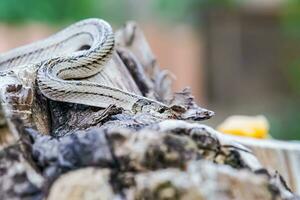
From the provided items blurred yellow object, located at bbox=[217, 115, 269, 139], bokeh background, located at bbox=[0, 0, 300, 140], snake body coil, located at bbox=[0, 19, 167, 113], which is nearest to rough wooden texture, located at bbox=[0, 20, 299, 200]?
snake body coil, located at bbox=[0, 19, 167, 113]

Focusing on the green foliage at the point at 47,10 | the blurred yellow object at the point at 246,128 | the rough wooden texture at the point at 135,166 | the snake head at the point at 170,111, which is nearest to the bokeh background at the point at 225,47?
the green foliage at the point at 47,10

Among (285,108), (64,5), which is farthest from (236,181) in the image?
(285,108)

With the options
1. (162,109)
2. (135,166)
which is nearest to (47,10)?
(162,109)

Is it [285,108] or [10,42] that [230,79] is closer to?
[285,108]

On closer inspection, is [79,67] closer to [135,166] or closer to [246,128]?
[135,166]

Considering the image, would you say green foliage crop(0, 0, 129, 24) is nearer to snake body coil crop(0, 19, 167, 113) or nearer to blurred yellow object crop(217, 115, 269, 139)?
blurred yellow object crop(217, 115, 269, 139)
